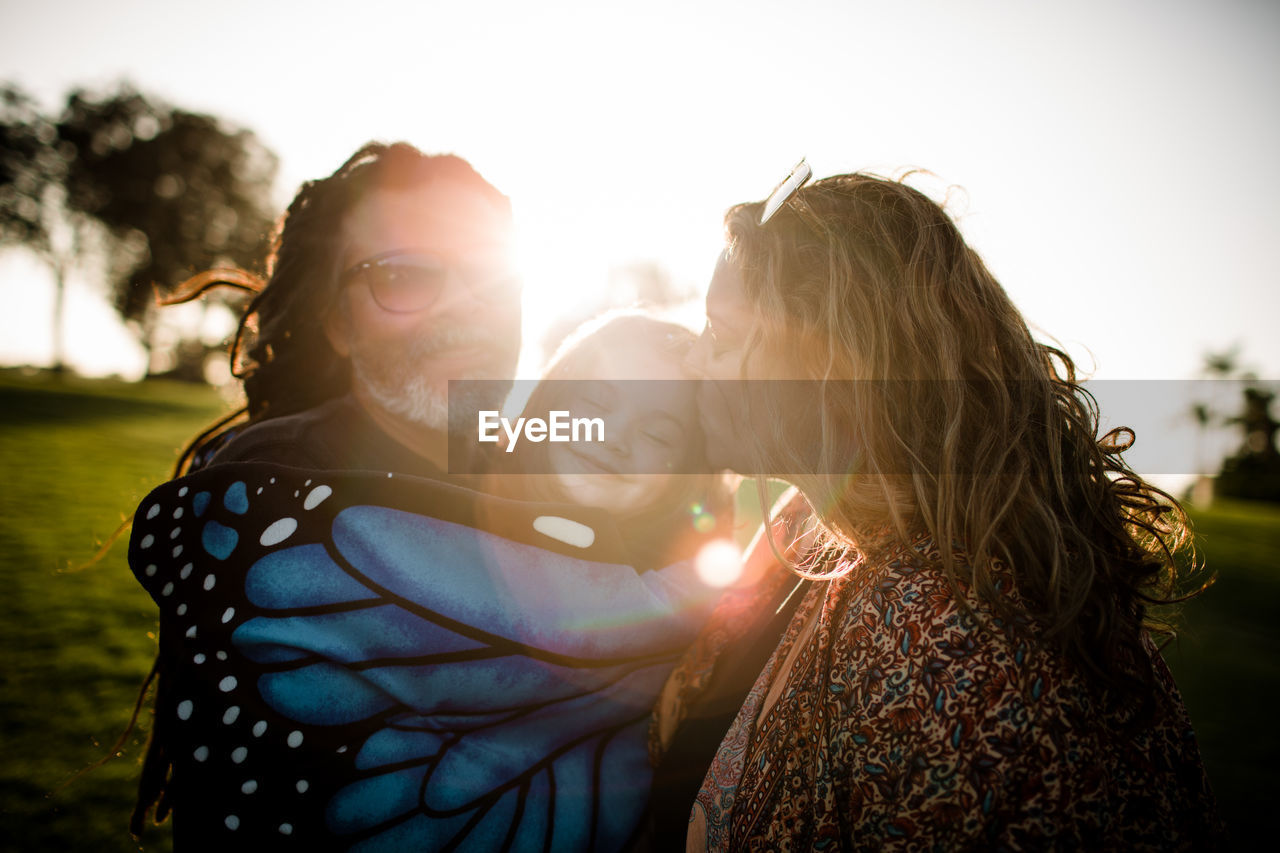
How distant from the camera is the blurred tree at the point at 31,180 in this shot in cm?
2827

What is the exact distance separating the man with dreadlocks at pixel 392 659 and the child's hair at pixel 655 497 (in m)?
0.95

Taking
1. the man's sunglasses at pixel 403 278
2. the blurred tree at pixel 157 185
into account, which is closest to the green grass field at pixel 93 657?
the man's sunglasses at pixel 403 278

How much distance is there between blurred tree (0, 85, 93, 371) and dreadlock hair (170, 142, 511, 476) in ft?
130

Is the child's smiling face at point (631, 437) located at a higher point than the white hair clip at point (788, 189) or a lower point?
lower

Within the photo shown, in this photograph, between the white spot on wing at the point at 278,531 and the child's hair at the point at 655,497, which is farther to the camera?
the child's hair at the point at 655,497

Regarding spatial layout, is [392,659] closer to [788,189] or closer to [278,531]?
[278,531]

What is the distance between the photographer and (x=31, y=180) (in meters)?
28.6

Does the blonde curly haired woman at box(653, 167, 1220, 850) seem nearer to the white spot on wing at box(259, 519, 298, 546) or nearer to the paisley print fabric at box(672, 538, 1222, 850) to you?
the paisley print fabric at box(672, 538, 1222, 850)

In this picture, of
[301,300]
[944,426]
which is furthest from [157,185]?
[944,426]

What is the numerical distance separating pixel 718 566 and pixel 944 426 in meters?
1.19

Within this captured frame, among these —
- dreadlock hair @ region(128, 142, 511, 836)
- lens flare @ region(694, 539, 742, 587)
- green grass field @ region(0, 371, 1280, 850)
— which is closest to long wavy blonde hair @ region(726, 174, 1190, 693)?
lens flare @ region(694, 539, 742, 587)

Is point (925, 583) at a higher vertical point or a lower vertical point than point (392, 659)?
higher

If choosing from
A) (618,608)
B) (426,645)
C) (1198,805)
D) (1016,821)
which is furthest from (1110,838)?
(426,645)

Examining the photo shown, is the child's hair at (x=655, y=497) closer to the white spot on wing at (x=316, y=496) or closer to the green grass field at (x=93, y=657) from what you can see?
the white spot on wing at (x=316, y=496)
